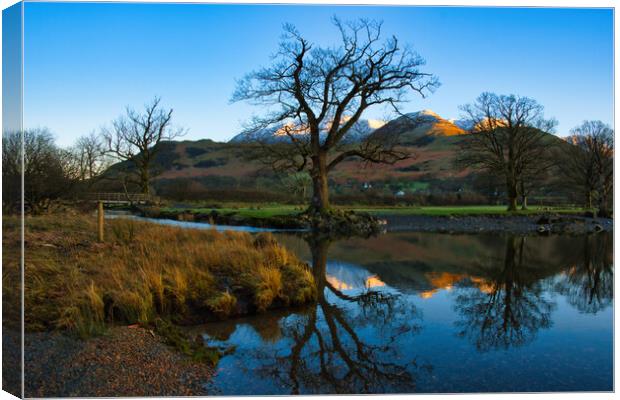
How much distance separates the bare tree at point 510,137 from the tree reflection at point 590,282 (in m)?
17.2

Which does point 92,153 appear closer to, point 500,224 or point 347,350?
point 500,224

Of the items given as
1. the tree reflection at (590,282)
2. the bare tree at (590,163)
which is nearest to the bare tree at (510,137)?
the bare tree at (590,163)

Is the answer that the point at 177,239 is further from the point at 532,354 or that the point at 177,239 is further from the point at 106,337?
the point at 532,354

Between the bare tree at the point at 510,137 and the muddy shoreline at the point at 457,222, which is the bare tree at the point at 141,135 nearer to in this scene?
the muddy shoreline at the point at 457,222

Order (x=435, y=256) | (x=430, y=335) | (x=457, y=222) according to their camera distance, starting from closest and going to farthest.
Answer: (x=430, y=335)
(x=435, y=256)
(x=457, y=222)

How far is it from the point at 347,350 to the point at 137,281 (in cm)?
374

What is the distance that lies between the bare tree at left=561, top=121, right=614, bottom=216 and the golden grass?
2703 cm

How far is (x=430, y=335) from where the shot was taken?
751 cm

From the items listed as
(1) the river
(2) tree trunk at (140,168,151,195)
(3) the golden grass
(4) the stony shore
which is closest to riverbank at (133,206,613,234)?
(4) the stony shore

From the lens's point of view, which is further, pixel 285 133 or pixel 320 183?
pixel 320 183

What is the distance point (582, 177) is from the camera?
131 ft

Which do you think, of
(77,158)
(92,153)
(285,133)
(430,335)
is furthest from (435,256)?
(92,153)

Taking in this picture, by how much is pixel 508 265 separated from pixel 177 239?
31.2ft

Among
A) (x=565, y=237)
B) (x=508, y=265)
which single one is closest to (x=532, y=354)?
(x=508, y=265)
